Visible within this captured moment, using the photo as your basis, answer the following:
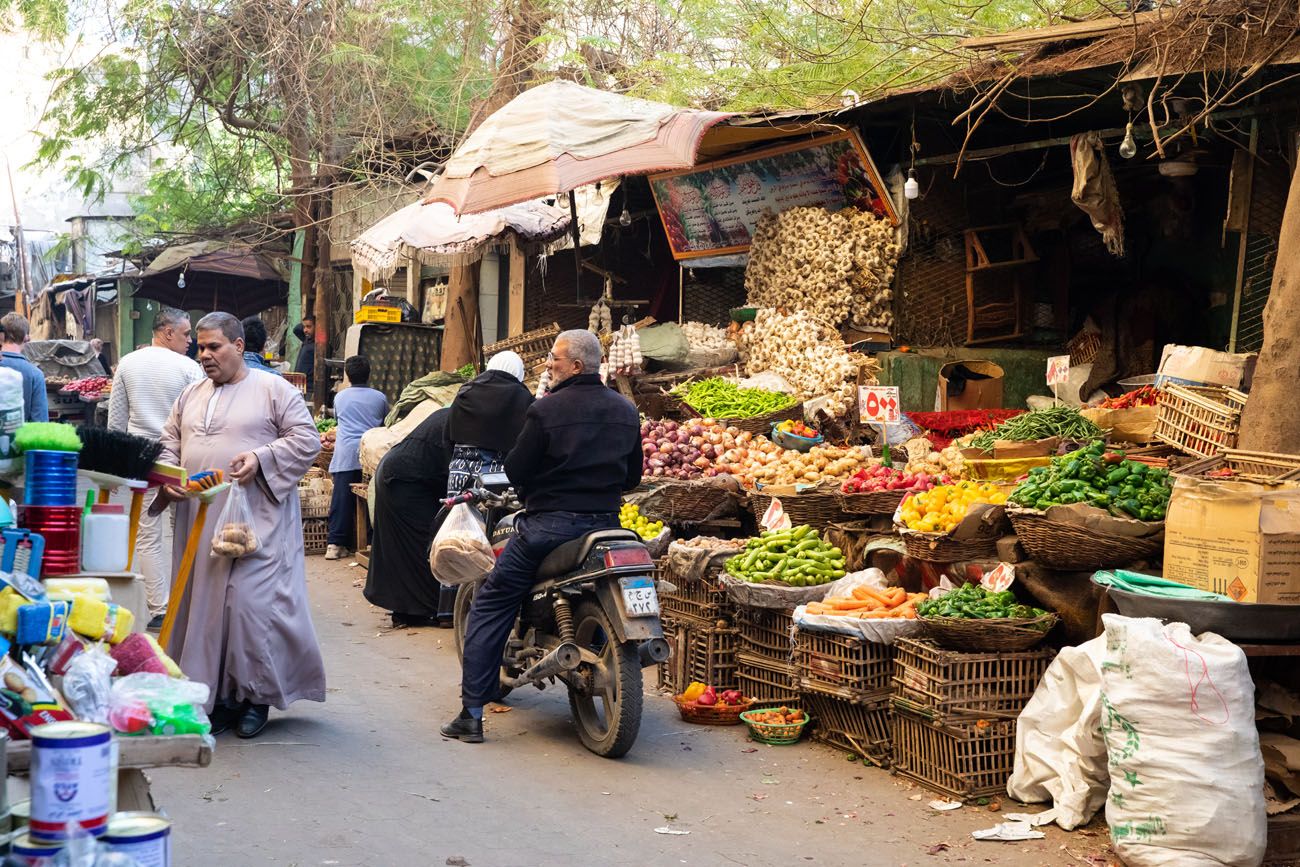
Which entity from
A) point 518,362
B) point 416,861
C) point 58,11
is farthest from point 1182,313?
point 58,11

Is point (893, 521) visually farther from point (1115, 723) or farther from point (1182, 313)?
point (1182, 313)

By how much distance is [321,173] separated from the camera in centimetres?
2119

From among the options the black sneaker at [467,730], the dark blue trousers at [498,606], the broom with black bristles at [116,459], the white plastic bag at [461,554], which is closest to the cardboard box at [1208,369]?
the dark blue trousers at [498,606]

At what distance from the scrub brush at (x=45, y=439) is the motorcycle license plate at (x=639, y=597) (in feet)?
8.92

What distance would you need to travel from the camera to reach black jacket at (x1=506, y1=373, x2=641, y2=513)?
20.3ft

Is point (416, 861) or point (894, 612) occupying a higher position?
point (894, 612)

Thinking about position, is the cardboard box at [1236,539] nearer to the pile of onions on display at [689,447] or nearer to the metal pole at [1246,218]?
the pile of onions on display at [689,447]

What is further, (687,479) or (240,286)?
(240,286)

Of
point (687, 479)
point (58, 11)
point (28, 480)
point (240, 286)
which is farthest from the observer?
point (240, 286)

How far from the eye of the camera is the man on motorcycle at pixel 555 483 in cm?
618

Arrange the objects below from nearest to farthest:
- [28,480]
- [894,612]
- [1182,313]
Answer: [28,480]
[894,612]
[1182,313]

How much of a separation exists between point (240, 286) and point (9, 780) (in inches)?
946

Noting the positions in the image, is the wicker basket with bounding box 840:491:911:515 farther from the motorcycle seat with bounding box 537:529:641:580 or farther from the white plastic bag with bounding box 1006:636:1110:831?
the white plastic bag with bounding box 1006:636:1110:831

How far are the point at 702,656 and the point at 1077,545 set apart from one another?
2495 millimetres
